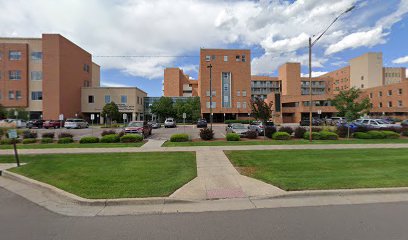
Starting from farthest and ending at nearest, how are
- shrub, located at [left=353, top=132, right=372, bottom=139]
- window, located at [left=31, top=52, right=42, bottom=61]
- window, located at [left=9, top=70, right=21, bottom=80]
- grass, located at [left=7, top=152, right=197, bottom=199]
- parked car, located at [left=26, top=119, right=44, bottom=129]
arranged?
window, located at [left=31, top=52, right=42, bottom=61] → window, located at [left=9, top=70, right=21, bottom=80] → parked car, located at [left=26, top=119, right=44, bottom=129] → shrub, located at [left=353, top=132, right=372, bottom=139] → grass, located at [left=7, top=152, right=197, bottom=199]

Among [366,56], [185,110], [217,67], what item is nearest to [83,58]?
[185,110]

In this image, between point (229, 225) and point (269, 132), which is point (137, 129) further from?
point (229, 225)

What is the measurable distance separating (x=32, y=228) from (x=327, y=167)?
869 cm

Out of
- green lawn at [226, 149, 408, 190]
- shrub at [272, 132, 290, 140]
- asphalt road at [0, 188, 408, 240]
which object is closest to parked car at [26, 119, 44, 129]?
shrub at [272, 132, 290, 140]

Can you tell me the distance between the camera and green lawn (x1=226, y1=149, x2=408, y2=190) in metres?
6.62

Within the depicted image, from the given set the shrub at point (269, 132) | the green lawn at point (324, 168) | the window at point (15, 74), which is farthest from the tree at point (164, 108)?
the green lawn at point (324, 168)

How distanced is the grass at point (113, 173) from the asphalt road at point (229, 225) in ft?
3.90

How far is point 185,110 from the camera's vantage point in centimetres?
5831

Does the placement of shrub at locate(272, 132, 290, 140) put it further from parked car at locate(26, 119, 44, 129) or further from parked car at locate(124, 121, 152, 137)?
parked car at locate(26, 119, 44, 129)

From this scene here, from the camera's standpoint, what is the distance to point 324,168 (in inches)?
334

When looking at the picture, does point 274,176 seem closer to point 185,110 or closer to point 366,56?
point 185,110

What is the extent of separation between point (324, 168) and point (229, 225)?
5.58 m

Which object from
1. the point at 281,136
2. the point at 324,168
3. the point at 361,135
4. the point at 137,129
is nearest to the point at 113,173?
the point at 324,168

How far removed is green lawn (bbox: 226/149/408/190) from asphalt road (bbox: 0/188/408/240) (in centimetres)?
143
